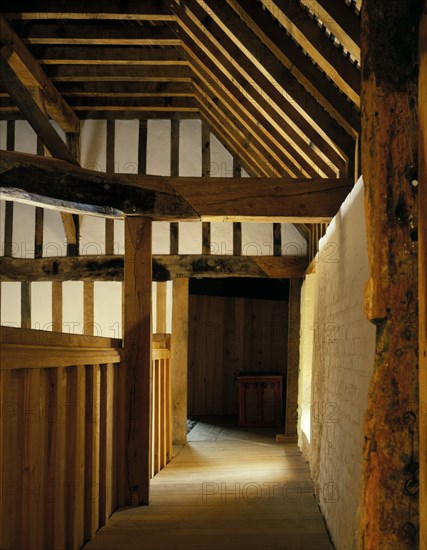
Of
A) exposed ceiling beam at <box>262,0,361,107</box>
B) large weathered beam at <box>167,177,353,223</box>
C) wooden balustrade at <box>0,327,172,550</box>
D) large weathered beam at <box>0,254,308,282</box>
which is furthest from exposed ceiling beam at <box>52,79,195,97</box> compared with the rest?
wooden balustrade at <box>0,327,172,550</box>

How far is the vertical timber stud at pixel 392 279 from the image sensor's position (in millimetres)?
2133

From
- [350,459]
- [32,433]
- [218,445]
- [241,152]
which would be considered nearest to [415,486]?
[350,459]

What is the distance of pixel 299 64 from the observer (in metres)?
3.82

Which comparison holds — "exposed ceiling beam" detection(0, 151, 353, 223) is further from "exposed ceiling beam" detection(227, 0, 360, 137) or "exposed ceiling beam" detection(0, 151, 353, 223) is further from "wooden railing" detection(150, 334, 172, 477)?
"wooden railing" detection(150, 334, 172, 477)

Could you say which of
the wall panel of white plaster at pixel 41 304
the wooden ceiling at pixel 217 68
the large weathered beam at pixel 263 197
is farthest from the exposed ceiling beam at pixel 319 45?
the wall panel of white plaster at pixel 41 304

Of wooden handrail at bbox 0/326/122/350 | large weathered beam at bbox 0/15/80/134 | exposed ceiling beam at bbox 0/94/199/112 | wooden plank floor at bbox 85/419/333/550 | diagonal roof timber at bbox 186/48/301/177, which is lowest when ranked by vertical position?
wooden plank floor at bbox 85/419/333/550

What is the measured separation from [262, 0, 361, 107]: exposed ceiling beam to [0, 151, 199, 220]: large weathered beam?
127 cm

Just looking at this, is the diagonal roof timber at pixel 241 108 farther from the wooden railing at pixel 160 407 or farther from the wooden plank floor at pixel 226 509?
the wooden plank floor at pixel 226 509

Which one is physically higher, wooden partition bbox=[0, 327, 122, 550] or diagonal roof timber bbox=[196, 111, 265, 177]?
diagonal roof timber bbox=[196, 111, 265, 177]

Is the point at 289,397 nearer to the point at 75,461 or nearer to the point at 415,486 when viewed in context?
the point at 75,461

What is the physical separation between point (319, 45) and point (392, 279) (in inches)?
66.6

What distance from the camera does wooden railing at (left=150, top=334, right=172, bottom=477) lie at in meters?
5.25

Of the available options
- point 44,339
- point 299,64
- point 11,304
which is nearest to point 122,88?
point 11,304

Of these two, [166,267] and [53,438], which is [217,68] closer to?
[166,267]
